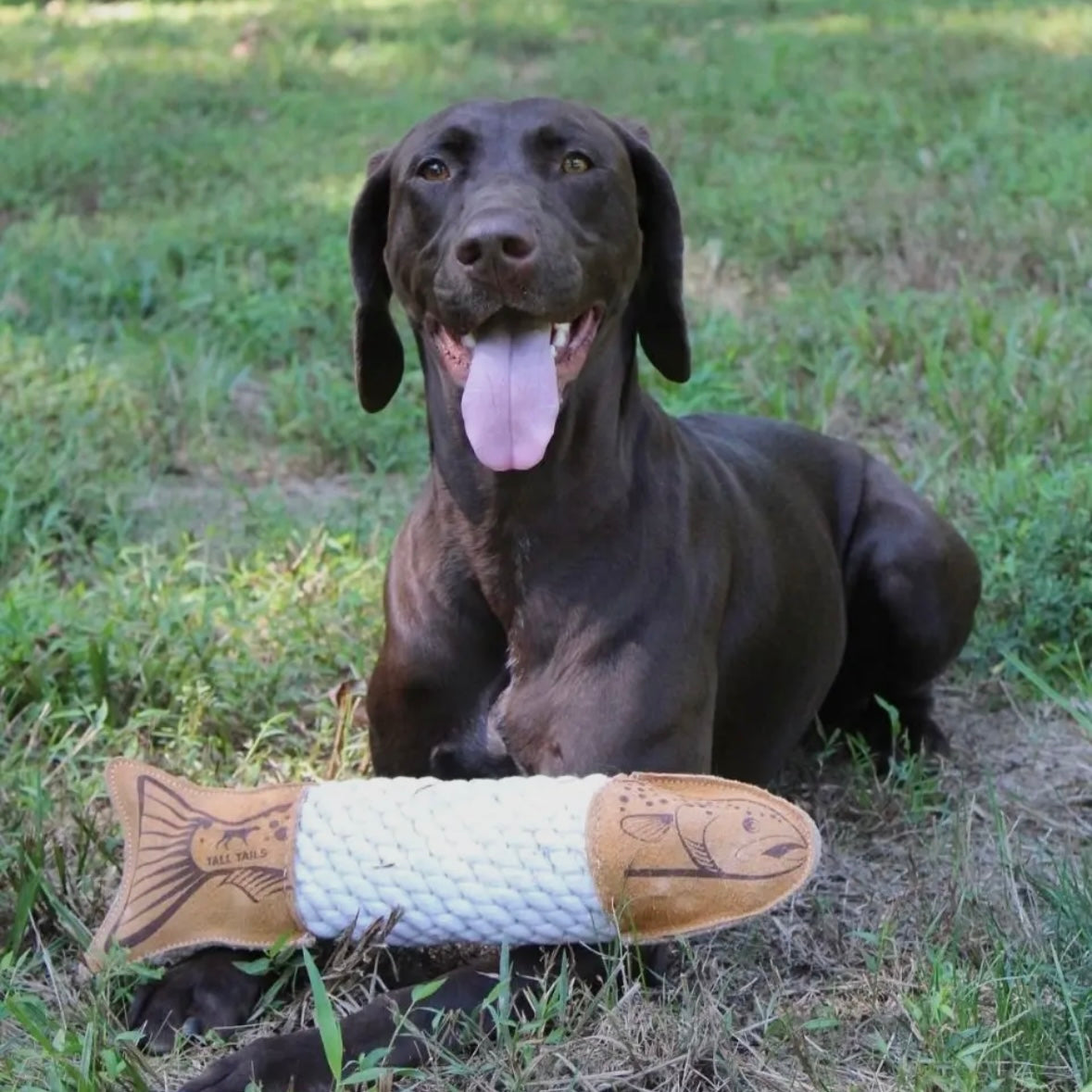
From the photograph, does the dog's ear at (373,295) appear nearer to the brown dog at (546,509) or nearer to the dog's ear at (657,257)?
the brown dog at (546,509)

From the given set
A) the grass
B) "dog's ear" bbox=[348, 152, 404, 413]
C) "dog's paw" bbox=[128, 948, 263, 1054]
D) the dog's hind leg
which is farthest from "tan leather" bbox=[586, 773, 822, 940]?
the dog's hind leg

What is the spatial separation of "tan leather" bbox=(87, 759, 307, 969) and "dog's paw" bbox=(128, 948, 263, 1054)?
Result: 5cm

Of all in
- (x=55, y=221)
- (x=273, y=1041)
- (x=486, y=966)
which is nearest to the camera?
(x=273, y=1041)

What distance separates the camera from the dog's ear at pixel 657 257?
10.5ft

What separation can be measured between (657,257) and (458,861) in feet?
4.01

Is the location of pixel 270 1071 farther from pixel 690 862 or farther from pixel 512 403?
pixel 512 403

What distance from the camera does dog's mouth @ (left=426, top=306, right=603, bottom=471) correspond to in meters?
2.87

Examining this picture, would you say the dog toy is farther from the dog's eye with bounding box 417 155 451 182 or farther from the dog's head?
the dog's eye with bounding box 417 155 451 182

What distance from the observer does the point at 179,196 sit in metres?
7.73

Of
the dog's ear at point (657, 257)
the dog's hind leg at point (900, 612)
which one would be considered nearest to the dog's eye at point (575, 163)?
the dog's ear at point (657, 257)

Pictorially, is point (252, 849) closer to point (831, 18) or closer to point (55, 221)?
point (55, 221)

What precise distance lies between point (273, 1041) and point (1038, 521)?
2.50 metres

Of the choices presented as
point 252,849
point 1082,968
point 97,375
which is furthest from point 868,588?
point 97,375

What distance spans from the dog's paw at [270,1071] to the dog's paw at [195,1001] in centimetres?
19
